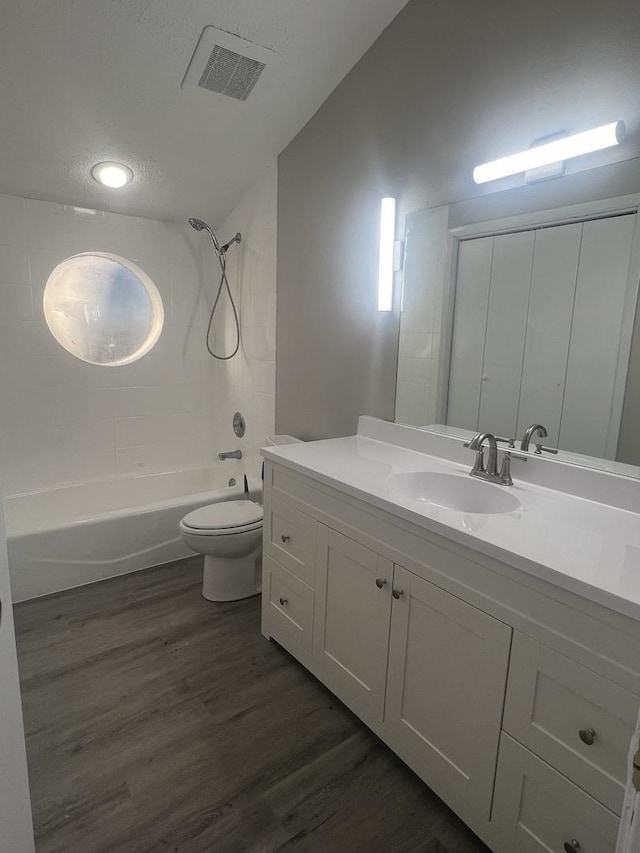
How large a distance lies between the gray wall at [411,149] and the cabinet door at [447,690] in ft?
3.26

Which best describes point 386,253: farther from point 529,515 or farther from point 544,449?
point 529,515

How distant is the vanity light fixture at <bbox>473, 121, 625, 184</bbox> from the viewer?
4.24ft

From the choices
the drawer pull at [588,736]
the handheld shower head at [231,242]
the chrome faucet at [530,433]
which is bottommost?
the drawer pull at [588,736]

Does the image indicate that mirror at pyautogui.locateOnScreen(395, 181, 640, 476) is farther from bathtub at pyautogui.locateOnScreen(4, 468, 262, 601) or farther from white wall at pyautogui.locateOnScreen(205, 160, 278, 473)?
bathtub at pyautogui.locateOnScreen(4, 468, 262, 601)

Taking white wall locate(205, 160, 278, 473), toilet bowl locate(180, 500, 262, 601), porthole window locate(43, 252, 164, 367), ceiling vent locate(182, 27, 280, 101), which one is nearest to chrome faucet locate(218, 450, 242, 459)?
white wall locate(205, 160, 278, 473)

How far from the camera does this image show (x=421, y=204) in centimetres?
187

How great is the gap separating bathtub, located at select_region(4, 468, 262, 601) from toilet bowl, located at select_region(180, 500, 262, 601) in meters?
0.39

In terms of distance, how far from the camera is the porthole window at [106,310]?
3154mm

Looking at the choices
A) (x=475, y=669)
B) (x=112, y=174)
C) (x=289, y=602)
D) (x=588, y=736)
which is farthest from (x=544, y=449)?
(x=112, y=174)

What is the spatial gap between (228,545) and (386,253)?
58.3 inches

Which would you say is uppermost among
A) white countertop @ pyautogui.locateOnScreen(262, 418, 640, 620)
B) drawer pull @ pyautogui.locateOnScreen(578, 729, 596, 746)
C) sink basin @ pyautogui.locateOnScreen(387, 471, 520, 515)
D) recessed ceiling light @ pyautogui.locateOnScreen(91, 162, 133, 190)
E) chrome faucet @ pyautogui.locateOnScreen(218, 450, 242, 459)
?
recessed ceiling light @ pyautogui.locateOnScreen(91, 162, 133, 190)

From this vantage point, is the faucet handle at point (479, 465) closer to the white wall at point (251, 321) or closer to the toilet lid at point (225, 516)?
the toilet lid at point (225, 516)

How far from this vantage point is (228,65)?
1919 millimetres

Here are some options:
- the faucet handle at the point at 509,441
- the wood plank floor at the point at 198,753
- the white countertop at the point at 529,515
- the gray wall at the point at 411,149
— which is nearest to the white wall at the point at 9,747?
the wood plank floor at the point at 198,753
